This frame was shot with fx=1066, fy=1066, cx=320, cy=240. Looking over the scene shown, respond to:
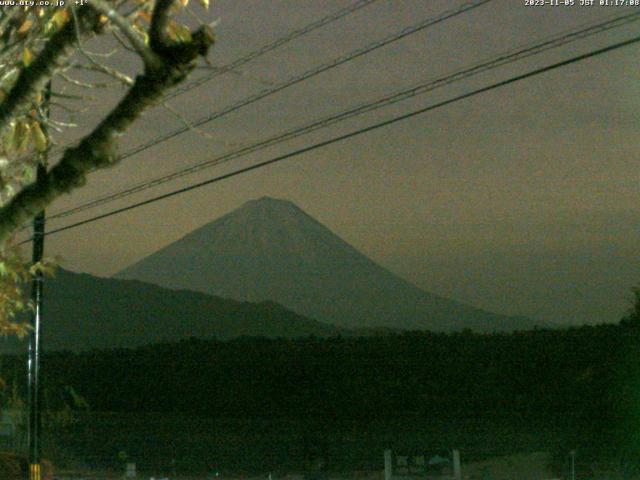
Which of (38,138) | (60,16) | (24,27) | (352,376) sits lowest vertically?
(352,376)

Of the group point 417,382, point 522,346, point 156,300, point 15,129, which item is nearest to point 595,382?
point 522,346

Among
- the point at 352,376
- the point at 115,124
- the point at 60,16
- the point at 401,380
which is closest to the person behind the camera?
the point at 115,124

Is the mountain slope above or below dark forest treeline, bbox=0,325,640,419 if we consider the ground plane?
above

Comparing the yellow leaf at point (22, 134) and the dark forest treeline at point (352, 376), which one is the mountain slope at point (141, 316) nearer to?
the dark forest treeline at point (352, 376)

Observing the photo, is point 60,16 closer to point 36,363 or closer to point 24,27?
point 24,27

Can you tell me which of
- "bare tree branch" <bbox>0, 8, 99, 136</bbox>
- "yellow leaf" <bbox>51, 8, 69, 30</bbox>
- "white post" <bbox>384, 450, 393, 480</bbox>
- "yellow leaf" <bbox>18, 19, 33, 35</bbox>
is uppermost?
"yellow leaf" <bbox>18, 19, 33, 35</bbox>

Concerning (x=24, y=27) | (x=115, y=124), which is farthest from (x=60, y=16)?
(x=115, y=124)

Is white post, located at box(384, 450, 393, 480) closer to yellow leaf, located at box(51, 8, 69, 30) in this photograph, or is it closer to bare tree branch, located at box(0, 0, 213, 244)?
yellow leaf, located at box(51, 8, 69, 30)

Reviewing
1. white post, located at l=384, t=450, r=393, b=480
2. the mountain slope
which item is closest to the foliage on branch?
white post, located at l=384, t=450, r=393, b=480

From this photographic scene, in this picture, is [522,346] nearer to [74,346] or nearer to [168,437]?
[168,437]
